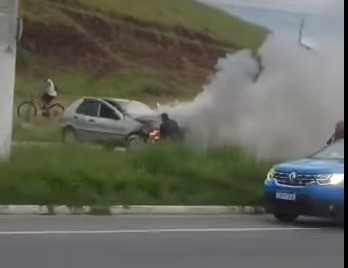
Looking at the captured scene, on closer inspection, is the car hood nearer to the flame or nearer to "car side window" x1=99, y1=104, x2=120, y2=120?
the flame

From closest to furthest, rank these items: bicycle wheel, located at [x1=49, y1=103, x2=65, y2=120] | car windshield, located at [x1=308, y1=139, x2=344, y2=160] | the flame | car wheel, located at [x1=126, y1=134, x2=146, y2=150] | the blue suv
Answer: the blue suv, car windshield, located at [x1=308, y1=139, x2=344, y2=160], car wheel, located at [x1=126, y1=134, x2=146, y2=150], the flame, bicycle wheel, located at [x1=49, y1=103, x2=65, y2=120]

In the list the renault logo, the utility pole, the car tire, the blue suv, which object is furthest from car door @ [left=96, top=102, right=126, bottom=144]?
the renault logo

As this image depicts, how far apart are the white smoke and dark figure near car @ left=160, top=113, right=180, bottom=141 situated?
0.60 m

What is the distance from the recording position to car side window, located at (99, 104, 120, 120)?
78.1 ft

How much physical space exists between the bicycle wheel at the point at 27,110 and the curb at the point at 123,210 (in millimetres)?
6435

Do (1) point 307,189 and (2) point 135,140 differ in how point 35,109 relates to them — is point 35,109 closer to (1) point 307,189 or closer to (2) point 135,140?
(2) point 135,140


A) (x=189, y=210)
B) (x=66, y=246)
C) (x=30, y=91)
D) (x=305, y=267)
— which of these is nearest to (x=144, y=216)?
(x=189, y=210)

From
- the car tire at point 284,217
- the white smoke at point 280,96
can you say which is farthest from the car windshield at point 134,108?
the car tire at point 284,217

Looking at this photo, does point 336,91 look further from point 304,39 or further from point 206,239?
point 206,239

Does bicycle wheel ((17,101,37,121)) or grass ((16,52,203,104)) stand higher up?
grass ((16,52,203,104))

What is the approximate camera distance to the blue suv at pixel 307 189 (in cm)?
1526

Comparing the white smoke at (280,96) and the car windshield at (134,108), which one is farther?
the white smoke at (280,96)

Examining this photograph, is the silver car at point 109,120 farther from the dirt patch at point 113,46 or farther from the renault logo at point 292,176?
the renault logo at point 292,176

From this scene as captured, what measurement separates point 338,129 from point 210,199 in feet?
16.7
